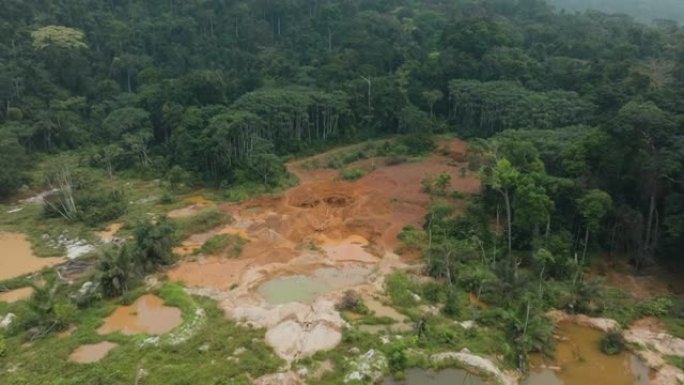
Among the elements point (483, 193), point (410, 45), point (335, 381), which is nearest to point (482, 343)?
point (335, 381)

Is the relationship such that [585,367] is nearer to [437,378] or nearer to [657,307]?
[657,307]

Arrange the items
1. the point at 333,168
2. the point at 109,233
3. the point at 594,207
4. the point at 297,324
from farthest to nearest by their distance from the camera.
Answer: the point at 333,168 → the point at 109,233 → the point at 594,207 → the point at 297,324

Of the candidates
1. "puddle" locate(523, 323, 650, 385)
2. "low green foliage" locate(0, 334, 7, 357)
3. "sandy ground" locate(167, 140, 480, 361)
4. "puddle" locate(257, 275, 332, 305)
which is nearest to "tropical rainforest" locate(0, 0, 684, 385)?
"low green foliage" locate(0, 334, 7, 357)

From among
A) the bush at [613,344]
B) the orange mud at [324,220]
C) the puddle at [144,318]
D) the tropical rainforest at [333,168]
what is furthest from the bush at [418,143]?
the puddle at [144,318]

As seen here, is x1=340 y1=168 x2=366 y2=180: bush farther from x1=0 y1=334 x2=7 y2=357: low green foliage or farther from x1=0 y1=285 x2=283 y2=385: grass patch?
x1=0 y1=334 x2=7 y2=357: low green foliage

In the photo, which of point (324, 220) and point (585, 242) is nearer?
point (585, 242)

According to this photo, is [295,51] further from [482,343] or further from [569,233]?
[482,343]

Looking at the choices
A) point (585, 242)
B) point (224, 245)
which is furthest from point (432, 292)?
point (224, 245)
